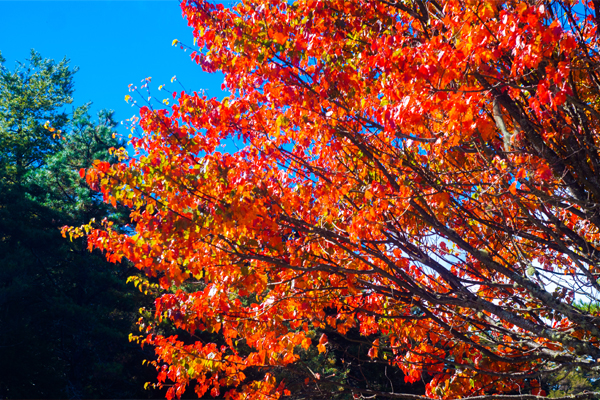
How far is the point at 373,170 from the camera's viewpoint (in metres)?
5.92

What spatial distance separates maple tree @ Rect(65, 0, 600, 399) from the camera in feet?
15.0

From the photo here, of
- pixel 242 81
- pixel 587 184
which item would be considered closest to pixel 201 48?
pixel 242 81

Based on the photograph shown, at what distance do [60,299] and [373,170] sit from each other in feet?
54.0

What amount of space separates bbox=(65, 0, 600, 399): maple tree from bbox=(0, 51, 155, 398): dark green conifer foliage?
12.7 meters

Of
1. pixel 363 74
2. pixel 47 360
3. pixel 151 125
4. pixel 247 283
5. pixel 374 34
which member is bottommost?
pixel 47 360

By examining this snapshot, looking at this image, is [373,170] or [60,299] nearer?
[373,170]

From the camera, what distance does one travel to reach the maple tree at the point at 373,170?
4.57 m

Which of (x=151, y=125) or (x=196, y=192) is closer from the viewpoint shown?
(x=196, y=192)

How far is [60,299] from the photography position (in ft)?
57.6

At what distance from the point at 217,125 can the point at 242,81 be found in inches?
29.3

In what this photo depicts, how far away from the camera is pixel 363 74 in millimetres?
5887

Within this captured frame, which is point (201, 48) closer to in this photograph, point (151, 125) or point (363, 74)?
point (151, 125)

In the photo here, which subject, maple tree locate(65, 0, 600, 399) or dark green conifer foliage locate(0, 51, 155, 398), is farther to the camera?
dark green conifer foliage locate(0, 51, 155, 398)

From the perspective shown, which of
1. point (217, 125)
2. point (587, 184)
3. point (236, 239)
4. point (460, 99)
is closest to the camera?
point (460, 99)
